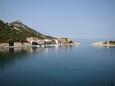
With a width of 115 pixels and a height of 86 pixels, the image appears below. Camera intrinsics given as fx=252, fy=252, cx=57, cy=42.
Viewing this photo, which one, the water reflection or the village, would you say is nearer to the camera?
the water reflection

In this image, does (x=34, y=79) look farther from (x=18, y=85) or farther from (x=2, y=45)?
(x=2, y=45)

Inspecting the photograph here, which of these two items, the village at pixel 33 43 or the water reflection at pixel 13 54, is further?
the village at pixel 33 43

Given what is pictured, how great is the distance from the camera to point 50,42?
274 feet

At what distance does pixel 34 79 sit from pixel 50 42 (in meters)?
65.1

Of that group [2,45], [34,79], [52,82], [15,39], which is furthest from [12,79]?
[15,39]

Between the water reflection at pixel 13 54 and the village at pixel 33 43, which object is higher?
the village at pixel 33 43

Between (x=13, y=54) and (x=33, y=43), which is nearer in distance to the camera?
(x=13, y=54)

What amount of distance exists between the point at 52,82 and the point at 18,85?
8.03ft

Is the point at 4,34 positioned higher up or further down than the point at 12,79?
higher up

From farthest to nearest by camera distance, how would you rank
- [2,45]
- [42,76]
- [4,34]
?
1. [4,34]
2. [2,45]
3. [42,76]

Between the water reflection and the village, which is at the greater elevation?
the village

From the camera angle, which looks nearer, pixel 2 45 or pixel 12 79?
pixel 12 79

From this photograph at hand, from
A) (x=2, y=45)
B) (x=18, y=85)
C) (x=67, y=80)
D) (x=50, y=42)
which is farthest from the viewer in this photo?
(x=50, y=42)

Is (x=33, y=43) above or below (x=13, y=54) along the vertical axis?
above
